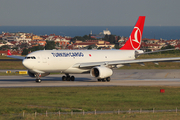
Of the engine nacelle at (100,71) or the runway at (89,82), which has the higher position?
the engine nacelle at (100,71)

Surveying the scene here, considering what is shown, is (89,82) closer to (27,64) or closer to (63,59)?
(63,59)

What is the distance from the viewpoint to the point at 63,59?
156 feet

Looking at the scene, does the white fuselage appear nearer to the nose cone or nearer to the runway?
the nose cone

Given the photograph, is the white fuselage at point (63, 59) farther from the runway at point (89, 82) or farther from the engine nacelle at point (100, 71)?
the runway at point (89, 82)

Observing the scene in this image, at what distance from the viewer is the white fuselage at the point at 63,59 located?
45.4 meters

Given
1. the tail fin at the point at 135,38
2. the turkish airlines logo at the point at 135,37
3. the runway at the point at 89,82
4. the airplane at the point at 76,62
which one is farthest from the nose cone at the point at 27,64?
the turkish airlines logo at the point at 135,37

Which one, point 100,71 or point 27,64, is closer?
point 27,64

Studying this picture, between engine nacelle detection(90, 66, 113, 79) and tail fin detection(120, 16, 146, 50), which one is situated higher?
tail fin detection(120, 16, 146, 50)

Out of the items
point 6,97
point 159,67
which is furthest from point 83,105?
point 159,67

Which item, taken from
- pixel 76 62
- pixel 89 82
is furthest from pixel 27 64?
pixel 89 82

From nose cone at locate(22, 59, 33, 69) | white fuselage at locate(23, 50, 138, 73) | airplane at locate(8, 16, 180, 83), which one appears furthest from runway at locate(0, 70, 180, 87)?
nose cone at locate(22, 59, 33, 69)

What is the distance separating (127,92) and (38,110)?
13443 mm

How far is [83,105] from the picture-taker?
2936cm

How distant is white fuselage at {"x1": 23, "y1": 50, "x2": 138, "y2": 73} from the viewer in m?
45.4
